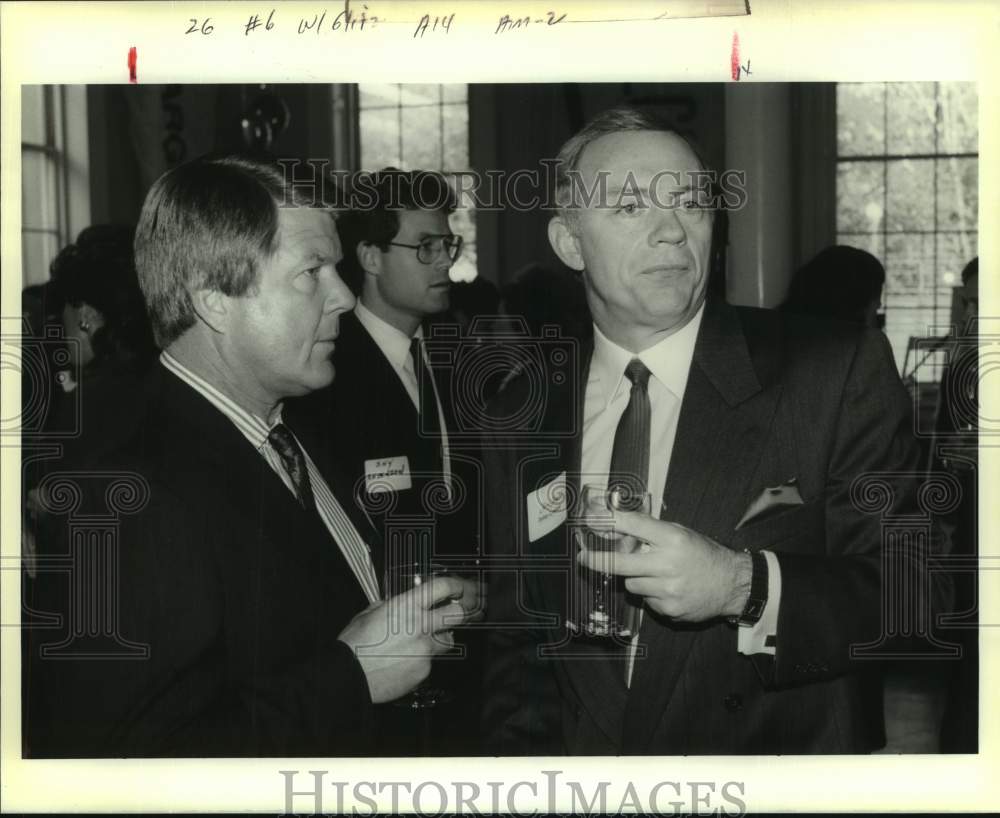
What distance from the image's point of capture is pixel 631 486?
2.30 m

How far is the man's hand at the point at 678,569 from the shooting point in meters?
2.10

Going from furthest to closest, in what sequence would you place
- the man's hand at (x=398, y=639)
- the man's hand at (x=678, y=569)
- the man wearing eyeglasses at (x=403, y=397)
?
1. the man wearing eyeglasses at (x=403, y=397)
2. the man's hand at (x=398, y=639)
3. the man's hand at (x=678, y=569)

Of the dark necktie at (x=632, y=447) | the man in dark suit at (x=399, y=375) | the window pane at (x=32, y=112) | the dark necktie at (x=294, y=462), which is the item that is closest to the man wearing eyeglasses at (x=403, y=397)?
the man in dark suit at (x=399, y=375)

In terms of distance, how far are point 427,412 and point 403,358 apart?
13 cm

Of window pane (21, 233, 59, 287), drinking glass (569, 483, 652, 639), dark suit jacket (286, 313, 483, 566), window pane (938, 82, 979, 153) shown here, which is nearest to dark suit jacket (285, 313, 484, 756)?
dark suit jacket (286, 313, 483, 566)

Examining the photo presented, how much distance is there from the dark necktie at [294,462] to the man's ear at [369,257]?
387mm

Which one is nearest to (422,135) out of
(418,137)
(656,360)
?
(418,137)

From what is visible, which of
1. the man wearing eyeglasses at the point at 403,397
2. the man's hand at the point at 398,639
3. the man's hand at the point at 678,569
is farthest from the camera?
the man wearing eyeglasses at the point at 403,397

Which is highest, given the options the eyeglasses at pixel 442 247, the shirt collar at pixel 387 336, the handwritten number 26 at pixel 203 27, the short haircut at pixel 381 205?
the handwritten number 26 at pixel 203 27

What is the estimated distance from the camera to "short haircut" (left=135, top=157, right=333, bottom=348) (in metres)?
2.19

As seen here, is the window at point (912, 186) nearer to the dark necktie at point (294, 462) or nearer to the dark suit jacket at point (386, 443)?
the dark suit jacket at point (386, 443)

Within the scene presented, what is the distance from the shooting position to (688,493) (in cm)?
224

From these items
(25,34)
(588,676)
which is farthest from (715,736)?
(25,34)

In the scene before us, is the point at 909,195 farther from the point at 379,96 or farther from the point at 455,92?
the point at 379,96
